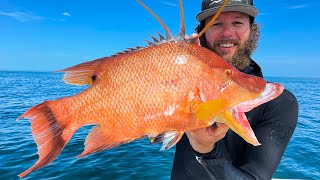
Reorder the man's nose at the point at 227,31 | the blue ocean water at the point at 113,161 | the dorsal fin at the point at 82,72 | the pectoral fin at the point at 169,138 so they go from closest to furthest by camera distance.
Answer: the pectoral fin at the point at 169,138 < the dorsal fin at the point at 82,72 < the man's nose at the point at 227,31 < the blue ocean water at the point at 113,161

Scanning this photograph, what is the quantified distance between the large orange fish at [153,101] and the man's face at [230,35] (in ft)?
5.50

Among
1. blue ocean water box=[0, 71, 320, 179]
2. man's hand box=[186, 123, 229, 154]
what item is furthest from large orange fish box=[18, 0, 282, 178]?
blue ocean water box=[0, 71, 320, 179]

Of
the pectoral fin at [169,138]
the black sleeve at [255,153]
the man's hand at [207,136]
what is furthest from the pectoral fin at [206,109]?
the black sleeve at [255,153]

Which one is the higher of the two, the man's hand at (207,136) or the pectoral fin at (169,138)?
the pectoral fin at (169,138)

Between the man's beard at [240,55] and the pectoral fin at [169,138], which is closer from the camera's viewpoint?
the pectoral fin at [169,138]

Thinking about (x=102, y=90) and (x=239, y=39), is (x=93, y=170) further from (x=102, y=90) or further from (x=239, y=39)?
(x=102, y=90)

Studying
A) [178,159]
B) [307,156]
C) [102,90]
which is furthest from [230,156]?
[307,156]

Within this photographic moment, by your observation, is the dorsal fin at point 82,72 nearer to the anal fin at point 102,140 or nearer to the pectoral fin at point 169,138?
the anal fin at point 102,140

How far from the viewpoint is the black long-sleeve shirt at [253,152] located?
265 centimetres

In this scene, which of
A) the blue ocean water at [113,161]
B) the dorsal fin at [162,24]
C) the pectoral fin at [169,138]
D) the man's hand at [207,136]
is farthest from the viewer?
the blue ocean water at [113,161]

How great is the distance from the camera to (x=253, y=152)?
298cm

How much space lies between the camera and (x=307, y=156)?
31.4 feet

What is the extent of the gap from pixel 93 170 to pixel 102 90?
618 cm

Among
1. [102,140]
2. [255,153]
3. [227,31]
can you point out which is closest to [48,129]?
[102,140]
